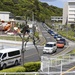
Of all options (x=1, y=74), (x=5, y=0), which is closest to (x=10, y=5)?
(x=5, y=0)

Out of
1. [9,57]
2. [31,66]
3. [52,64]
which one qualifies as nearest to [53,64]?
[52,64]

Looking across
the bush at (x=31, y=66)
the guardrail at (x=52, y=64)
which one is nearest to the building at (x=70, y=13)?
the bush at (x=31, y=66)

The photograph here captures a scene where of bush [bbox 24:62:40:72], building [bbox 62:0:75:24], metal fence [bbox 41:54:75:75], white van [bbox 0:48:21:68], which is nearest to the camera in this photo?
metal fence [bbox 41:54:75:75]

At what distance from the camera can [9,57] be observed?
27.0 meters

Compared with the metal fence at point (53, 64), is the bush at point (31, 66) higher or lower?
lower

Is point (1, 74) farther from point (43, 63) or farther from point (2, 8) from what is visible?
point (2, 8)

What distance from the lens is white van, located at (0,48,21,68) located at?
26031 millimetres

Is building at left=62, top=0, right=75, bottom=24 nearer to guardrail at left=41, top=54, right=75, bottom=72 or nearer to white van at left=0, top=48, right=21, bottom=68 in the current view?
white van at left=0, top=48, right=21, bottom=68

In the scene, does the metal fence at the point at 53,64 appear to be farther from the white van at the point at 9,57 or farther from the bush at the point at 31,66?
the white van at the point at 9,57

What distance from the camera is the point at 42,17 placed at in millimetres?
176125

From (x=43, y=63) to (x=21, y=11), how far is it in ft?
402

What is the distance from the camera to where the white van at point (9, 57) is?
2603cm

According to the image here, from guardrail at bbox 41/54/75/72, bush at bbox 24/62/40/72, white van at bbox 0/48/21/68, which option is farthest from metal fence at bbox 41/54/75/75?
white van at bbox 0/48/21/68

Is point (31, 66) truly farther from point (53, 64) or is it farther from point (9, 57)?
point (9, 57)
